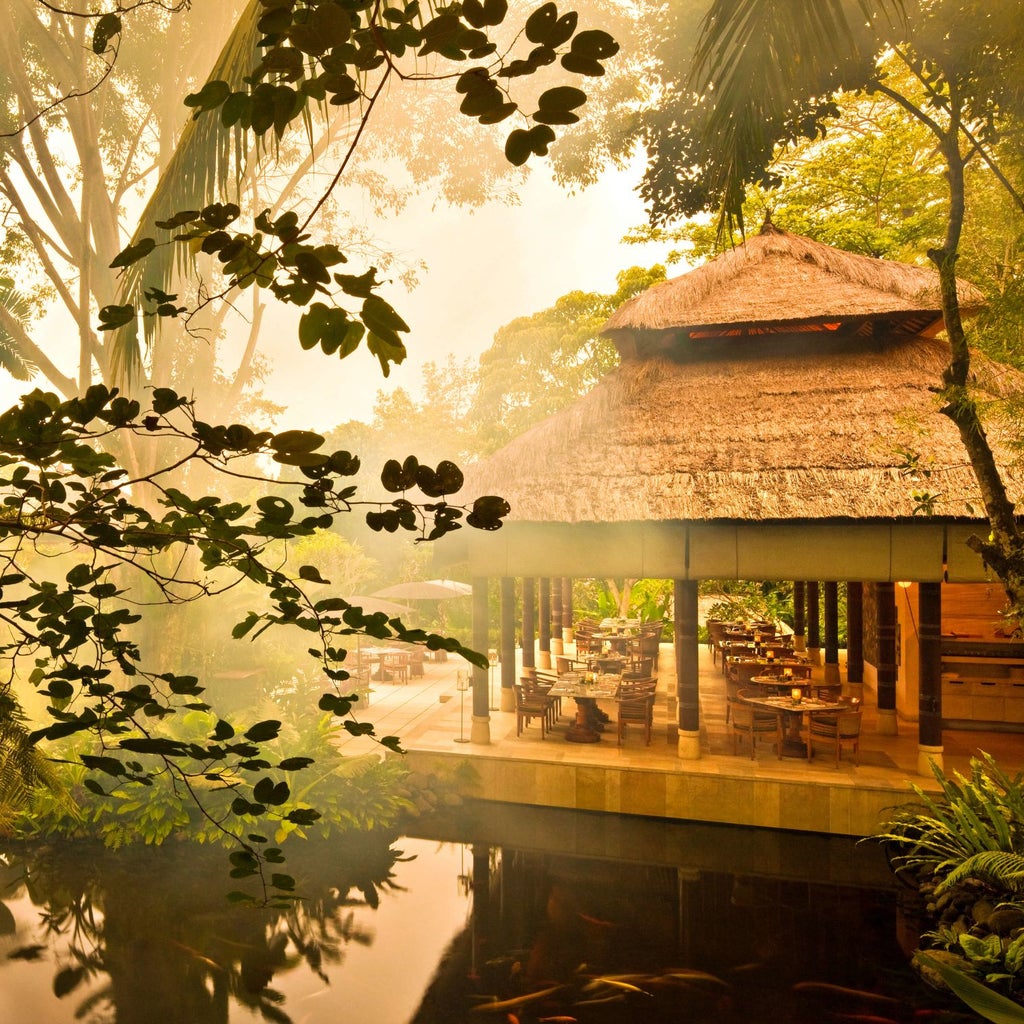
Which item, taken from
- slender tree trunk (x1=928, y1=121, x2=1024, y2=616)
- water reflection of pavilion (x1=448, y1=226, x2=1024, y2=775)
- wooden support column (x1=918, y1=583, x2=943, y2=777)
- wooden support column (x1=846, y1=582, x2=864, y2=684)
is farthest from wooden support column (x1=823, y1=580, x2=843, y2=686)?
slender tree trunk (x1=928, y1=121, x2=1024, y2=616)

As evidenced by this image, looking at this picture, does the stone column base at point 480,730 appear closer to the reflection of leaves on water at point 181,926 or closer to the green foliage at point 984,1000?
the reflection of leaves on water at point 181,926

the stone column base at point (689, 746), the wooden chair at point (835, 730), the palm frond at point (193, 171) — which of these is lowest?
the stone column base at point (689, 746)

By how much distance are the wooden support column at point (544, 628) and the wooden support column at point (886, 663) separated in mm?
6465

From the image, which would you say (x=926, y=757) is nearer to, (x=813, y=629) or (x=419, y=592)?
(x=813, y=629)

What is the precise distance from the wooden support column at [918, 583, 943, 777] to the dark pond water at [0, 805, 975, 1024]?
145cm

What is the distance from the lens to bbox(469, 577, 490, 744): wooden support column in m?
10.4

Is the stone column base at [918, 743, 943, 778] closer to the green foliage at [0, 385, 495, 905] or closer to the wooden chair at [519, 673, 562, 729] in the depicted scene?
the wooden chair at [519, 673, 562, 729]

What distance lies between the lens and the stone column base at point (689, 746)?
9.66 meters

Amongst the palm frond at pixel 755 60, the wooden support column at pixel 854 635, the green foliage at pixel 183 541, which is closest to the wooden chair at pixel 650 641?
the wooden support column at pixel 854 635

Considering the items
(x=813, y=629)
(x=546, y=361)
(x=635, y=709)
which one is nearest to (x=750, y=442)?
(x=635, y=709)

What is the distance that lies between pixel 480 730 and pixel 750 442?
514 cm

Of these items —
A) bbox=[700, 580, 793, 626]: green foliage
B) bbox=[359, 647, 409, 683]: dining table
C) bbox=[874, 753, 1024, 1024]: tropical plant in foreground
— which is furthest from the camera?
bbox=[700, 580, 793, 626]: green foliage

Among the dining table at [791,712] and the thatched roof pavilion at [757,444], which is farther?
the dining table at [791,712]

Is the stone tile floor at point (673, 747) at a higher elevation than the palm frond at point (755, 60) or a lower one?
lower
